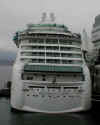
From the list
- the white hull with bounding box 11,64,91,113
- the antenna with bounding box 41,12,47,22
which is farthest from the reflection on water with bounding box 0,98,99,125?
the antenna with bounding box 41,12,47,22

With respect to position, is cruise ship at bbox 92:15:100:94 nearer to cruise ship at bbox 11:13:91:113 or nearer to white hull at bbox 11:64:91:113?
cruise ship at bbox 11:13:91:113

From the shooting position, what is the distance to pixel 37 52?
27.0 meters

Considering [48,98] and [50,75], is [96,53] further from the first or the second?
[48,98]

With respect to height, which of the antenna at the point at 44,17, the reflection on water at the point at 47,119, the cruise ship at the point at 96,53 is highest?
the antenna at the point at 44,17

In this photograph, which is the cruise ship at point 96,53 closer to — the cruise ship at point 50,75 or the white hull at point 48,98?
the cruise ship at point 50,75

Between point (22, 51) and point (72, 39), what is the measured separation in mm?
6585

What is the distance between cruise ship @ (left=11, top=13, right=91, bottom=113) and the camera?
915 inches

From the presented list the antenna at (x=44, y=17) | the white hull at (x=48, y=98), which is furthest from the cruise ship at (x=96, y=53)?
the white hull at (x=48, y=98)

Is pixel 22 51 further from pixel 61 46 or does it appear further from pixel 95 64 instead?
pixel 95 64

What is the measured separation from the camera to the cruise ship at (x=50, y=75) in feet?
76.3

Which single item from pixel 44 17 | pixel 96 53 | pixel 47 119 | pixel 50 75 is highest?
pixel 44 17

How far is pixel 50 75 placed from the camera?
2514 centimetres

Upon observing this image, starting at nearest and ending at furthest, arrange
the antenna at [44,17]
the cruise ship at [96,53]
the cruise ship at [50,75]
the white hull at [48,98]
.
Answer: the white hull at [48,98] → the cruise ship at [50,75] → the antenna at [44,17] → the cruise ship at [96,53]

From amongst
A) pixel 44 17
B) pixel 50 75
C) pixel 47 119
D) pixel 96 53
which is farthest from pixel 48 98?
pixel 96 53
